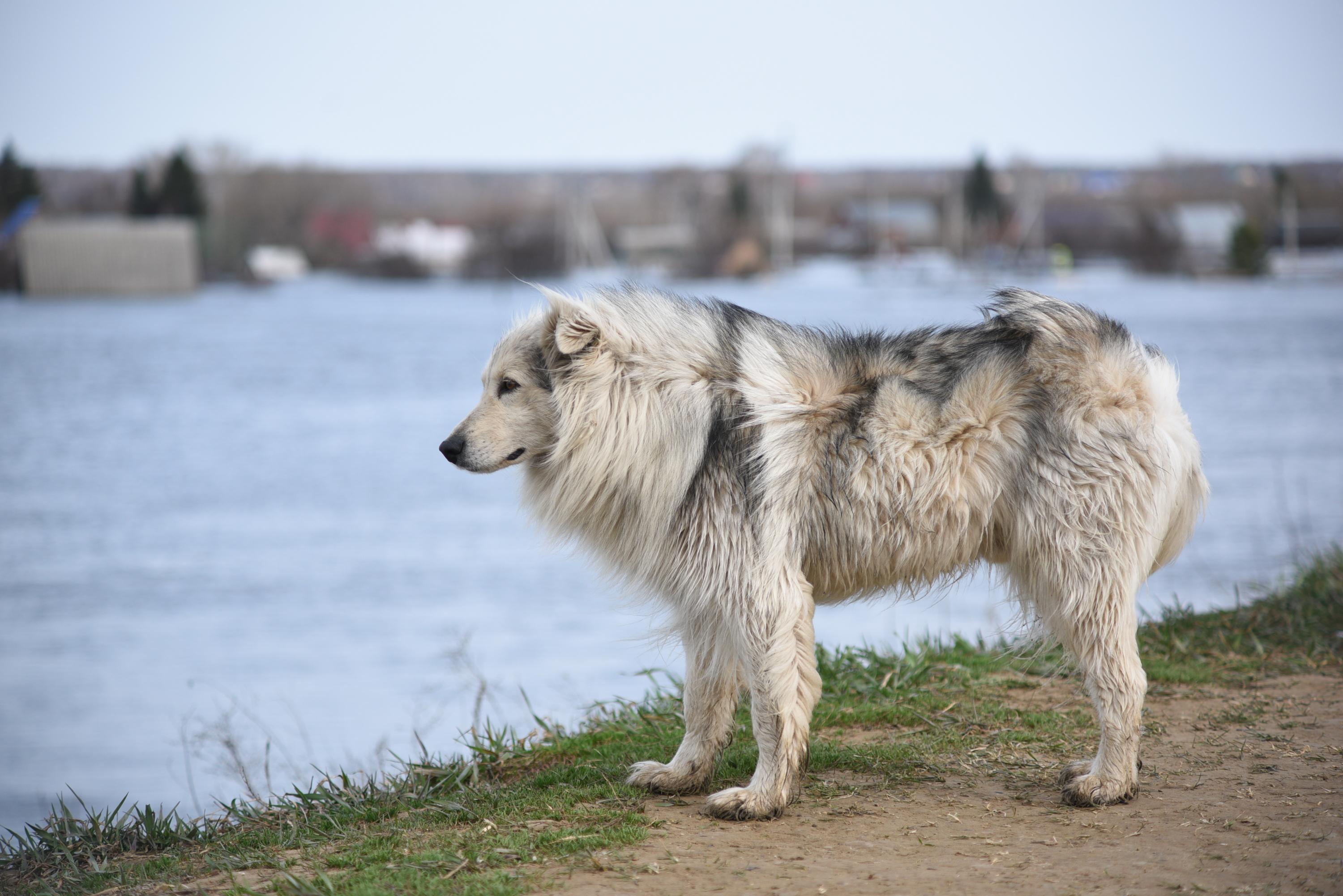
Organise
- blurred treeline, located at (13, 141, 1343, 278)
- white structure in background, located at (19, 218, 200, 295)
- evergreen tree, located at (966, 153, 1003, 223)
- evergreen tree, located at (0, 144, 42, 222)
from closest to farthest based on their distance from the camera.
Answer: evergreen tree, located at (0, 144, 42, 222) < white structure in background, located at (19, 218, 200, 295) < blurred treeline, located at (13, 141, 1343, 278) < evergreen tree, located at (966, 153, 1003, 223)

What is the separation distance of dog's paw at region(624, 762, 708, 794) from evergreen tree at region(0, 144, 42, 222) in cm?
2233

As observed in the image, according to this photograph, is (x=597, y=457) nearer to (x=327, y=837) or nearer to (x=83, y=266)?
(x=327, y=837)

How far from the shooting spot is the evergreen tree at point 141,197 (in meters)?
53.2

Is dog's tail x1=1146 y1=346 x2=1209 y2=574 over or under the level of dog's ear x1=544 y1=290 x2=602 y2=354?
under

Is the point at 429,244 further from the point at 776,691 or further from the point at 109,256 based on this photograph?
the point at 776,691

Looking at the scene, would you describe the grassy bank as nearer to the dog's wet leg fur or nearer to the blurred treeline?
the dog's wet leg fur

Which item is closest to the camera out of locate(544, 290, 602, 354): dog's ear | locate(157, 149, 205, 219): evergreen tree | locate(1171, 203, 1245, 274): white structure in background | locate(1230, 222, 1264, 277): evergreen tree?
locate(544, 290, 602, 354): dog's ear

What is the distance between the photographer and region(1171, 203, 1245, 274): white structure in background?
70.9m

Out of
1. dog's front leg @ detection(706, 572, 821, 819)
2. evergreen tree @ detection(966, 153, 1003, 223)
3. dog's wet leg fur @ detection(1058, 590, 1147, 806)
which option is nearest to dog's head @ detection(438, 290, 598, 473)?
dog's front leg @ detection(706, 572, 821, 819)

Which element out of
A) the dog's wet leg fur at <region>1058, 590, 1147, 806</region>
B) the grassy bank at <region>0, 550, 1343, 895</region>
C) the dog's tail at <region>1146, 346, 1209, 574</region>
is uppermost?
the dog's tail at <region>1146, 346, 1209, 574</region>

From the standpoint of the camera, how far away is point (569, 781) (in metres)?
5.32

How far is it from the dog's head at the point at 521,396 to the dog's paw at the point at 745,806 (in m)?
1.58

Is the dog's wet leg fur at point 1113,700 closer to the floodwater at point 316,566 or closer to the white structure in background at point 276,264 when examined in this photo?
the floodwater at point 316,566

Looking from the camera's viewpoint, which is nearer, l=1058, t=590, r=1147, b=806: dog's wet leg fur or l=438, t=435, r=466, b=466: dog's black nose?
l=1058, t=590, r=1147, b=806: dog's wet leg fur
